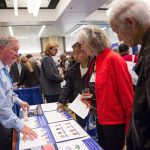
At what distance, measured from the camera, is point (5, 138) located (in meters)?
1.90

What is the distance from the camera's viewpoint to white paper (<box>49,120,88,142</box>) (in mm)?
1649

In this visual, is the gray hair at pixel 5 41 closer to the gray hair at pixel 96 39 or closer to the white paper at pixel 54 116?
the gray hair at pixel 96 39

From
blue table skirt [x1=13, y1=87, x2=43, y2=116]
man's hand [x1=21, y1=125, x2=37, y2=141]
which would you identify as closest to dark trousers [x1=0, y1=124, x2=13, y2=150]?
man's hand [x1=21, y1=125, x2=37, y2=141]

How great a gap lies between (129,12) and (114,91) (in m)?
0.73

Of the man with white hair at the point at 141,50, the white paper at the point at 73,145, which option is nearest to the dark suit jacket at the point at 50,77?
the white paper at the point at 73,145

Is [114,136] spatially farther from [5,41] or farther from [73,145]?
[5,41]

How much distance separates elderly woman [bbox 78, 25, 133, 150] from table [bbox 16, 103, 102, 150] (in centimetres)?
21

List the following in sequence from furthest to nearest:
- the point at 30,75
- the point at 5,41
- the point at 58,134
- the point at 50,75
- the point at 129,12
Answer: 1. the point at 30,75
2. the point at 50,75
3. the point at 5,41
4. the point at 58,134
5. the point at 129,12

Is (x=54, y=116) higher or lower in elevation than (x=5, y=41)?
lower

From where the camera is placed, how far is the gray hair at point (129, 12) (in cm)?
103

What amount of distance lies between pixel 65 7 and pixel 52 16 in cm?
182

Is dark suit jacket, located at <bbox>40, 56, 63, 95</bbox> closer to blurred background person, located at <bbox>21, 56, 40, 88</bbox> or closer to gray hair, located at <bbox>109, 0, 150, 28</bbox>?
blurred background person, located at <bbox>21, 56, 40, 88</bbox>

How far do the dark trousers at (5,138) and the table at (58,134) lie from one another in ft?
0.63

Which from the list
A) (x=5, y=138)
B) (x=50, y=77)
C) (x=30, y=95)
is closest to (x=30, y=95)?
(x=30, y=95)
